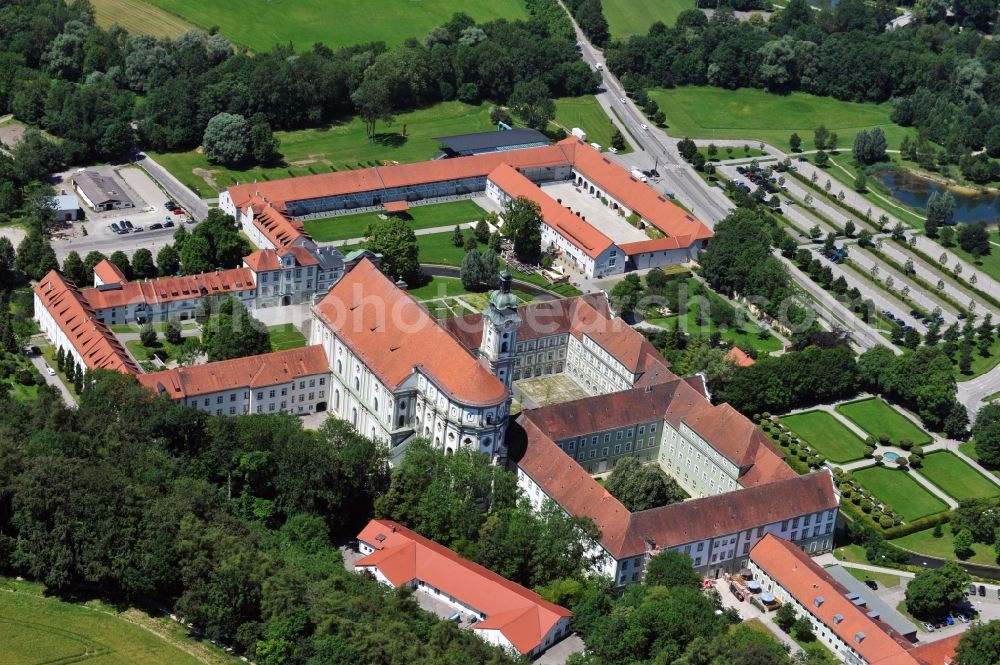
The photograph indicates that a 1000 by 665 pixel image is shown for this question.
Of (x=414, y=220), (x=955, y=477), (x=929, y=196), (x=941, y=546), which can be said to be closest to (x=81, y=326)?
(x=414, y=220)

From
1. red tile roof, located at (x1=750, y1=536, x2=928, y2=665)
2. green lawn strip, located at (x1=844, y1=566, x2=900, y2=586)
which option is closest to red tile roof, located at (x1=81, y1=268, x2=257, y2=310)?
red tile roof, located at (x1=750, y1=536, x2=928, y2=665)

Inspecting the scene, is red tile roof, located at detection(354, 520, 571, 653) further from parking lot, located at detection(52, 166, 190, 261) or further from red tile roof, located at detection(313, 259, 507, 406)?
parking lot, located at detection(52, 166, 190, 261)

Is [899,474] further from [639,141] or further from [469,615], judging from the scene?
[639,141]

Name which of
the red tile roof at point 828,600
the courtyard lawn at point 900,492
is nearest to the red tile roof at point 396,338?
the red tile roof at point 828,600

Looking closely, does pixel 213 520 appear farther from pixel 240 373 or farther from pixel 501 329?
pixel 501 329

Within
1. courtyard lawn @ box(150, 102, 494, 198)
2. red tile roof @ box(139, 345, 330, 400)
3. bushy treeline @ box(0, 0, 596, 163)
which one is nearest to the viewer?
red tile roof @ box(139, 345, 330, 400)

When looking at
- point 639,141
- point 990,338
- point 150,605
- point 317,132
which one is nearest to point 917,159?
point 639,141
